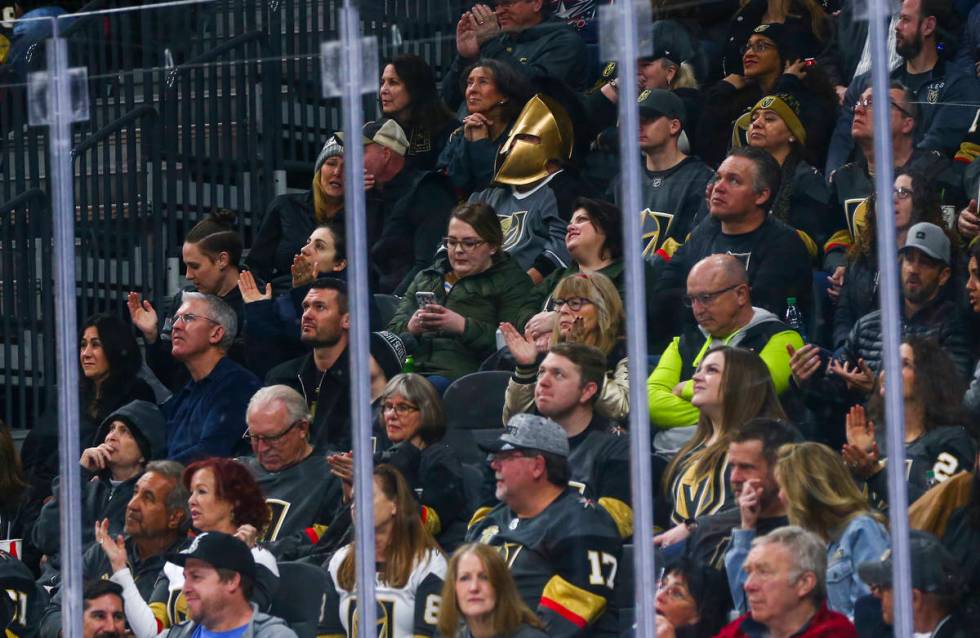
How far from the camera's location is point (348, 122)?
466cm

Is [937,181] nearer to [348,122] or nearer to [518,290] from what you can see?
[518,290]

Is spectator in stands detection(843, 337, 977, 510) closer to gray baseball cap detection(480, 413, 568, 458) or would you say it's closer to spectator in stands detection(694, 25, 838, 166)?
spectator in stands detection(694, 25, 838, 166)

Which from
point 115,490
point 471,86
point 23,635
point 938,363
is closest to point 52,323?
point 115,490

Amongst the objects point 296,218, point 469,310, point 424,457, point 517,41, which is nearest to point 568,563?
point 424,457

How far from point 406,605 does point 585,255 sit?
89 centimetres

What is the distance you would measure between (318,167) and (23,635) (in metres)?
1.41

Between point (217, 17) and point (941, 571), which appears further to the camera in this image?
point (217, 17)

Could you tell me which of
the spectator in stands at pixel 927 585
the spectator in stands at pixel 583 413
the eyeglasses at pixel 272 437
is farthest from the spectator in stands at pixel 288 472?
the spectator in stands at pixel 927 585

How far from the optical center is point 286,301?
4.86 metres

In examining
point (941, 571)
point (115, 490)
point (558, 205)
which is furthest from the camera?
point (115, 490)

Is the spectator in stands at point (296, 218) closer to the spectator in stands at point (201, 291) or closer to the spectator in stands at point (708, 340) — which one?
the spectator in stands at point (201, 291)

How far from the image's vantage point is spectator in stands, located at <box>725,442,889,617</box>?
4.07m

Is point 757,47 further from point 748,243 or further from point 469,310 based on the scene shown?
point 469,310

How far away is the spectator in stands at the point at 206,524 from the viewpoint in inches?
185
